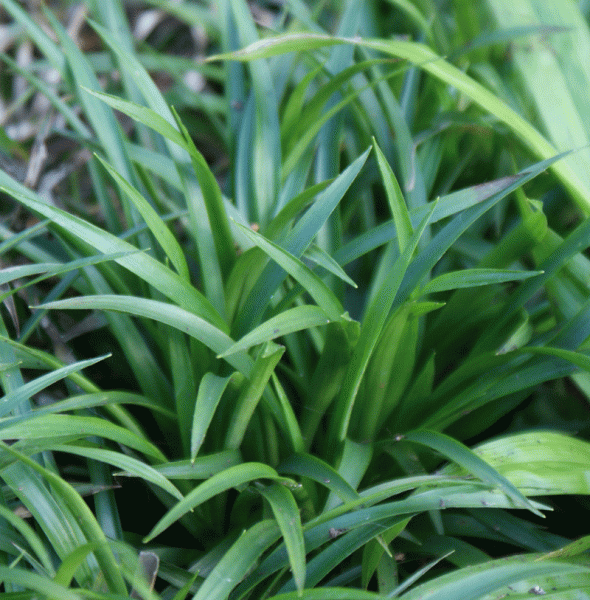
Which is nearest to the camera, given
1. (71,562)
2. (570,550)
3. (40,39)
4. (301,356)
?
(71,562)

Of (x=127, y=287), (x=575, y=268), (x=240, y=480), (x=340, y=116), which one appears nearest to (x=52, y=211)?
(x=127, y=287)

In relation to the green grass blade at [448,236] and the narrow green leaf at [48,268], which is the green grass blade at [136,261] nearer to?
the narrow green leaf at [48,268]

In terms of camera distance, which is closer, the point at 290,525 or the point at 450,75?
the point at 290,525

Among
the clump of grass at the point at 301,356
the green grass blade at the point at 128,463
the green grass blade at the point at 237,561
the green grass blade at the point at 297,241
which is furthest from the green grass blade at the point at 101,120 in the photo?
the green grass blade at the point at 237,561

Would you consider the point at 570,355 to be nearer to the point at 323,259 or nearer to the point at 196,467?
the point at 323,259

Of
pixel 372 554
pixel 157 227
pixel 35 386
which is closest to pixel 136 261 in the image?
pixel 157 227

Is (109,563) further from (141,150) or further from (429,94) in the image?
(429,94)

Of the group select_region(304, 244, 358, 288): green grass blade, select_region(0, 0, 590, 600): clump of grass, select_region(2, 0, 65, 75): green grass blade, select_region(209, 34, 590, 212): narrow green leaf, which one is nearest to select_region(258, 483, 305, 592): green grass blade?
select_region(0, 0, 590, 600): clump of grass

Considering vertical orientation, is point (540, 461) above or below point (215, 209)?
below
